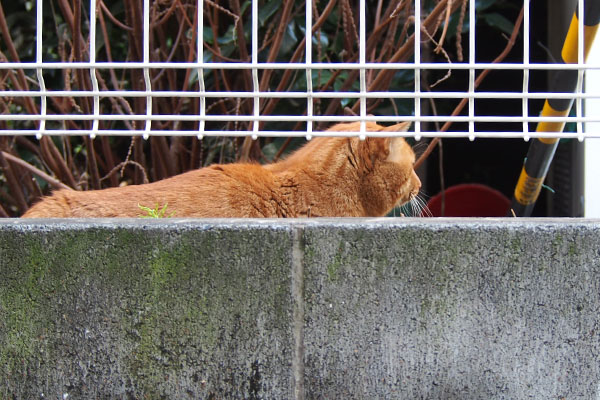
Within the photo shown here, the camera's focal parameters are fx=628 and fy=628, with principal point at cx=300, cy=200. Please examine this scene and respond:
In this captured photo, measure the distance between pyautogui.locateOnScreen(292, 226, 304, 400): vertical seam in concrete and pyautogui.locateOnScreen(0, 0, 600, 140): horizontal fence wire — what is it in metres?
0.35

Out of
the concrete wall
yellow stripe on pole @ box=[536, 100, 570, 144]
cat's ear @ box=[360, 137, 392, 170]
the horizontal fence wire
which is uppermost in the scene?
the horizontal fence wire

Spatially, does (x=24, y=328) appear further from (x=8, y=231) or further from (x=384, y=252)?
(x=384, y=252)

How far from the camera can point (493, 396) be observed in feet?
6.06

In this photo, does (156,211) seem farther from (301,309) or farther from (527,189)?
(527,189)

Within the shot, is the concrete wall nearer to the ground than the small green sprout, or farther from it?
nearer to the ground

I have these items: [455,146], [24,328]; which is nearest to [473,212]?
[455,146]

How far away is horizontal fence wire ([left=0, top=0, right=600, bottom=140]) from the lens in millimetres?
1972

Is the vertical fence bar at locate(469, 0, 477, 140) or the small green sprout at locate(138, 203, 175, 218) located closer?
the vertical fence bar at locate(469, 0, 477, 140)

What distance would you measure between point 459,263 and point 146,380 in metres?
0.99

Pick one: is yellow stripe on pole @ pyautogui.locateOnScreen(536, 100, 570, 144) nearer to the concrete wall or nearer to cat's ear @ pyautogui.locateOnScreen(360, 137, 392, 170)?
cat's ear @ pyautogui.locateOnScreen(360, 137, 392, 170)

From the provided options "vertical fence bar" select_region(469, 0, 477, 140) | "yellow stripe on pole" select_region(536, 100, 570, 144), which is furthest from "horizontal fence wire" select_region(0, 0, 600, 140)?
"yellow stripe on pole" select_region(536, 100, 570, 144)

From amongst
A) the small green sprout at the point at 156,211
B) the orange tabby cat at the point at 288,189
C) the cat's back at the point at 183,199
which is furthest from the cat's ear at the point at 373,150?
the small green sprout at the point at 156,211

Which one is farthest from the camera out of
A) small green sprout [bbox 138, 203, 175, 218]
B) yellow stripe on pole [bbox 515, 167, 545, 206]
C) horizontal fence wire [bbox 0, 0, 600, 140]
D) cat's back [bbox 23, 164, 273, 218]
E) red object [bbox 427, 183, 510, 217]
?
red object [bbox 427, 183, 510, 217]

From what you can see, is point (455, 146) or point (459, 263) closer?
point (459, 263)
